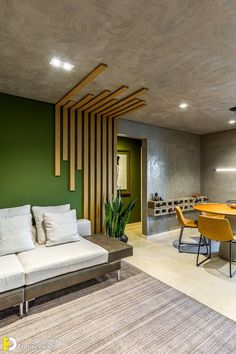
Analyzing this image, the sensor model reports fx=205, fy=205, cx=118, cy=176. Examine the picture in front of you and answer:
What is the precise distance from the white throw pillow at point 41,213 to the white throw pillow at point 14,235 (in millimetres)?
241

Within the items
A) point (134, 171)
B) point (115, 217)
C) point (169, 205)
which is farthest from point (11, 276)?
point (134, 171)

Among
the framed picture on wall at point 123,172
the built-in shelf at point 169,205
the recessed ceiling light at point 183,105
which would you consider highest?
the recessed ceiling light at point 183,105

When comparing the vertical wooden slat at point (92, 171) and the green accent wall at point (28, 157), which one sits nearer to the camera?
the green accent wall at point (28, 157)

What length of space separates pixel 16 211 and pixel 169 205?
3.50 meters

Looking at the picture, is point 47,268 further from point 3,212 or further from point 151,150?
point 151,150

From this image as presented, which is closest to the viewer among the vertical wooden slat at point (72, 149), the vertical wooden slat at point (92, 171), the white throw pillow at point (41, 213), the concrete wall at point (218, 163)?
the white throw pillow at point (41, 213)

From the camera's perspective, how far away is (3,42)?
6.33 ft

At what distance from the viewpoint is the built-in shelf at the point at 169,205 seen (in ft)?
15.7

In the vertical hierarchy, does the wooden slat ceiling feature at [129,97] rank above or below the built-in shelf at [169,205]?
above

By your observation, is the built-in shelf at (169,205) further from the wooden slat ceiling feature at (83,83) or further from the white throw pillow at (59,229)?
the wooden slat ceiling feature at (83,83)

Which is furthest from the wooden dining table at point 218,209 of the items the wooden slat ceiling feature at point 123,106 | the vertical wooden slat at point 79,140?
the vertical wooden slat at point 79,140

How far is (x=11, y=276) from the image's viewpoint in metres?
2.05

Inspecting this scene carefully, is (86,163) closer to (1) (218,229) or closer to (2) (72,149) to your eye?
(2) (72,149)

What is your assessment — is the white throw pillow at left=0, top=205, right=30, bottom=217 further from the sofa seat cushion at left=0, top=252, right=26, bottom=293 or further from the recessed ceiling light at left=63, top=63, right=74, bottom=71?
the recessed ceiling light at left=63, top=63, right=74, bottom=71
